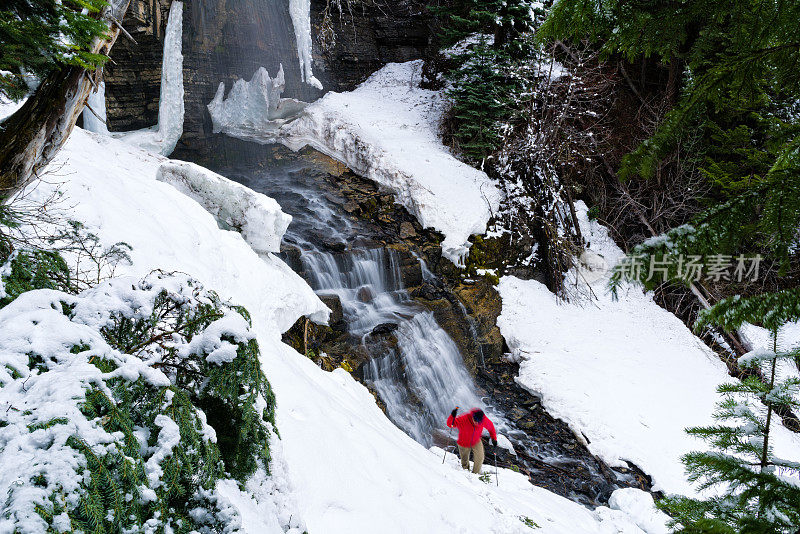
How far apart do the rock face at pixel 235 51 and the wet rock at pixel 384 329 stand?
6.88m

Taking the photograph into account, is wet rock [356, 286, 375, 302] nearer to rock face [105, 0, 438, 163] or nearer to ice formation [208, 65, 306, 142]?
rock face [105, 0, 438, 163]

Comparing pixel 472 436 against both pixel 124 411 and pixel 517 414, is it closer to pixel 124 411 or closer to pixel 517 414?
pixel 517 414

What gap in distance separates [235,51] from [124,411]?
47.0 feet

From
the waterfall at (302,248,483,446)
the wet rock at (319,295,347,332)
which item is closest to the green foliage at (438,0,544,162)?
the waterfall at (302,248,483,446)

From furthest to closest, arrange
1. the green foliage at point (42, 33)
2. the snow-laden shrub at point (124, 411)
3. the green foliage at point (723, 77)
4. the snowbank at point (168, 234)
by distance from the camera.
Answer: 1. the snowbank at point (168, 234)
2. the green foliage at point (42, 33)
3. the green foliage at point (723, 77)
4. the snow-laden shrub at point (124, 411)

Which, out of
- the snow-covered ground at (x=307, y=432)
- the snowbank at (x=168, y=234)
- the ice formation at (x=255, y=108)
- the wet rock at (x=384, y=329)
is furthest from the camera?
the ice formation at (x=255, y=108)

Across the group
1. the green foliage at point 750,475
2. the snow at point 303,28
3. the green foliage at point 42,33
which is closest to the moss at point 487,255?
the snow at point 303,28

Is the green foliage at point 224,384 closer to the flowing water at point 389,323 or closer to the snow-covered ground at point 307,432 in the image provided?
the snow-covered ground at point 307,432

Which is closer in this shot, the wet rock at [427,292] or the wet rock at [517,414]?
the wet rock at [517,414]

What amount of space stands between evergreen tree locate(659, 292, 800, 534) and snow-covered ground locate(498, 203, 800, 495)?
414 centimetres

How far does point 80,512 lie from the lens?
1.05 m

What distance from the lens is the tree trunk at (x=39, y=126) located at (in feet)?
9.07

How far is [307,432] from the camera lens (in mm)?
3092

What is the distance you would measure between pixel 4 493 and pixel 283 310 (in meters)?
4.59
